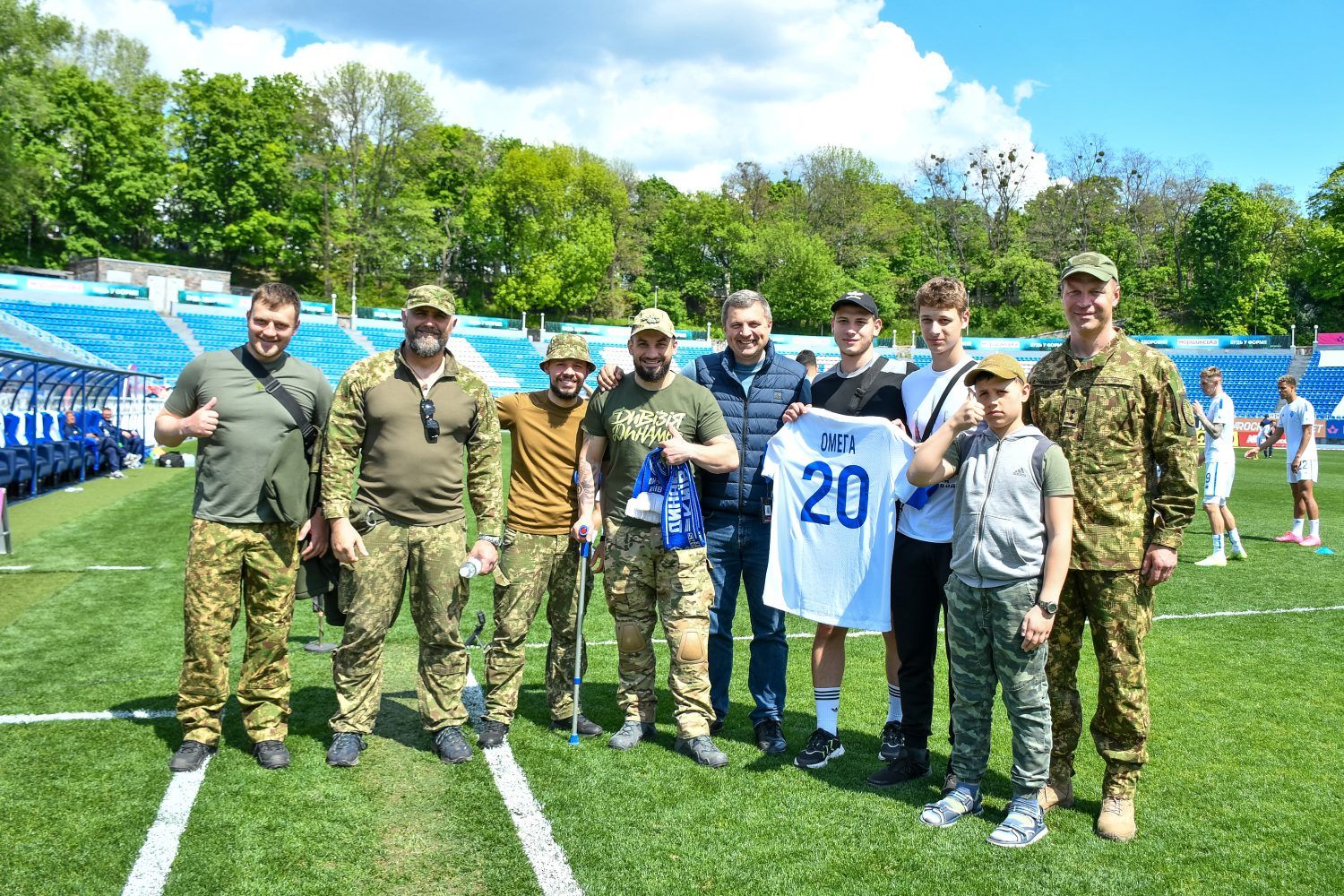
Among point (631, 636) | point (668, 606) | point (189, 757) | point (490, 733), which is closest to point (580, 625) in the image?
point (631, 636)

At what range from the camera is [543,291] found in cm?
5962

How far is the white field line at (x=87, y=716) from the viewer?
4.86 meters

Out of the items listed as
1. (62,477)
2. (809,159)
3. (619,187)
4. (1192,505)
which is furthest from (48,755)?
(809,159)

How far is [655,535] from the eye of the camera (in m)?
4.63

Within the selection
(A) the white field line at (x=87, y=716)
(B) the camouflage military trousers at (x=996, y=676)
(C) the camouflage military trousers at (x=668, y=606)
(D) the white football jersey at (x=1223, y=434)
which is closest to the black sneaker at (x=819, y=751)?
(C) the camouflage military trousers at (x=668, y=606)

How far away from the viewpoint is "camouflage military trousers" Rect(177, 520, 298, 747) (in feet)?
14.2

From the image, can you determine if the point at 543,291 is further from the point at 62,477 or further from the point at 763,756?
the point at 763,756

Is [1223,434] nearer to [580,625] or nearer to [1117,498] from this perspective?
[1117,498]

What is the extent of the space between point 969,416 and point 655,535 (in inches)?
65.8

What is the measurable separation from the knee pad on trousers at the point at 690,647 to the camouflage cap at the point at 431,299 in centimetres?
202

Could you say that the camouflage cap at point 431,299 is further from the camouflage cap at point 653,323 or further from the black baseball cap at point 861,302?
the black baseball cap at point 861,302

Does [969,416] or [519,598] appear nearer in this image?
[969,416]

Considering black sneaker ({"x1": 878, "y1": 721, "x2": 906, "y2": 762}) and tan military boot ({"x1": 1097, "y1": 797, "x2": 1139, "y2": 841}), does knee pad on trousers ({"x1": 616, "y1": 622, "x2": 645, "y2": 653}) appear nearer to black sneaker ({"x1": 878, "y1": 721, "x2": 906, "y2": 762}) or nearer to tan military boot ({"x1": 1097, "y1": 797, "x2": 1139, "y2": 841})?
black sneaker ({"x1": 878, "y1": 721, "x2": 906, "y2": 762})

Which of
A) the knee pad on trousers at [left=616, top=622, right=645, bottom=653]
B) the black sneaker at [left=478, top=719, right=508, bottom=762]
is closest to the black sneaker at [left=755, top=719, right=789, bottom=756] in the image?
the knee pad on trousers at [left=616, top=622, right=645, bottom=653]
